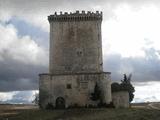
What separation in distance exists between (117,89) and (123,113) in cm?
1860

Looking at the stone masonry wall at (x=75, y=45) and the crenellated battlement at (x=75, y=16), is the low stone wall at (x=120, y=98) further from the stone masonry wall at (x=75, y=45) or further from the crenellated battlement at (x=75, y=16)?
the crenellated battlement at (x=75, y=16)

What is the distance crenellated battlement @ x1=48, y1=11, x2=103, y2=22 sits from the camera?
6531cm

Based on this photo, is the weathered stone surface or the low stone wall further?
the low stone wall

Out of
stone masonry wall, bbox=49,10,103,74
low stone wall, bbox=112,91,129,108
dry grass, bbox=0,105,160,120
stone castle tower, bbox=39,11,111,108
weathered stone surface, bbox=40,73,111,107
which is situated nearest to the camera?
dry grass, bbox=0,105,160,120

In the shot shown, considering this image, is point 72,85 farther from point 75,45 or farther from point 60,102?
point 75,45

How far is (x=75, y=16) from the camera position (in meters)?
65.2

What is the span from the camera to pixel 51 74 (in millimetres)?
61719

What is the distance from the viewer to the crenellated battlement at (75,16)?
65312mm

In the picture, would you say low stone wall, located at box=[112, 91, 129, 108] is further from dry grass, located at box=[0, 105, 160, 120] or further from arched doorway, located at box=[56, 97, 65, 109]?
dry grass, located at box=[0, 105, 160, 120]

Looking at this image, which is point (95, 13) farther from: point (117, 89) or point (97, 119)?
point (97, 119)

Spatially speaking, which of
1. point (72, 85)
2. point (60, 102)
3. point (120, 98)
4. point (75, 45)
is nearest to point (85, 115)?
point (72, 85)

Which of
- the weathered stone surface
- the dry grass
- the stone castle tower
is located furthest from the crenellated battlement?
the dry grass

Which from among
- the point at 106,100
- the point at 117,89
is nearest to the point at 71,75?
the point at 106,100

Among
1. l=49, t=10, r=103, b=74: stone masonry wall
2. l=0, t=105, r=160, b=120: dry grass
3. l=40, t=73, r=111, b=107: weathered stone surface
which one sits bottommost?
l=0, t=105, r=160, b=120: dry grass
